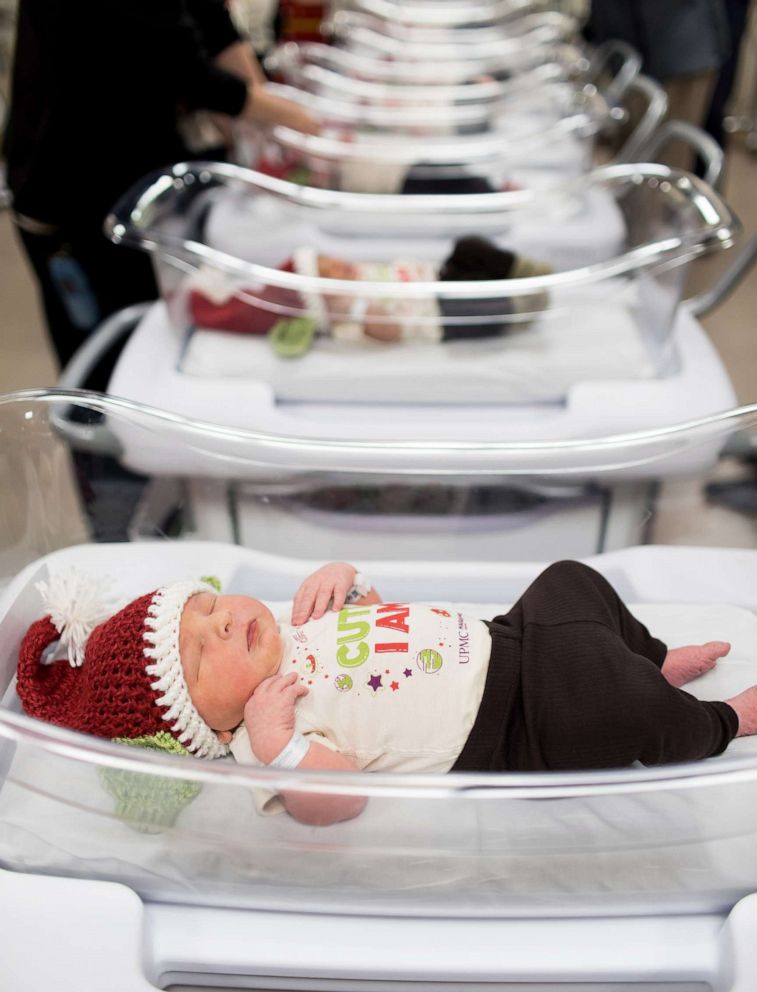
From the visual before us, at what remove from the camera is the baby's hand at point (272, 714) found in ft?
2.23

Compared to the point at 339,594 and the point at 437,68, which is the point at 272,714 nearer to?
the point at 339,594

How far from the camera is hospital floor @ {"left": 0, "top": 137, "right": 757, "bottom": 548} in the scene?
0.96 meters

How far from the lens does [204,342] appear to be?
1252 mm

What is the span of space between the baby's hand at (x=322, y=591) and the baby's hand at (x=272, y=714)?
8 cm

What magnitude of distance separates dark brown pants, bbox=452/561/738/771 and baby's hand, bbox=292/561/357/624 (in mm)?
142

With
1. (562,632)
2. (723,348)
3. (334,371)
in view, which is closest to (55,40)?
(334,371)

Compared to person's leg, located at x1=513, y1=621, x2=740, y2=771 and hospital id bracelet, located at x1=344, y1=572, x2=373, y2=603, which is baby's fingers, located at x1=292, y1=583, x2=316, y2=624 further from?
person's leg, located at x1=513, y1=621, x2=740, y2=771

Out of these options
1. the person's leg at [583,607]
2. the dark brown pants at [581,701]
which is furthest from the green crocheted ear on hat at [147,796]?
the person's leg at [583,607]

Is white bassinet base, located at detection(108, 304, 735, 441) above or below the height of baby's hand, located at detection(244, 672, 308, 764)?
above

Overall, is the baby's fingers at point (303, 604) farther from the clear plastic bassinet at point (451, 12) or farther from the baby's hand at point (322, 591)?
the clear plastic bassinet at point (451, 12)

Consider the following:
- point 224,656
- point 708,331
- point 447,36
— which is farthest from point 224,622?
point 447,36

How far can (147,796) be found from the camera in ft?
1.94

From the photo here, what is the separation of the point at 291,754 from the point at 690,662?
351 millimetres

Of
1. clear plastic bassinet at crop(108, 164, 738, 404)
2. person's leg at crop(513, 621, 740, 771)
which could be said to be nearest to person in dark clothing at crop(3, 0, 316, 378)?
clear plastic bassinet at crop(108, 164, 738, 404)
